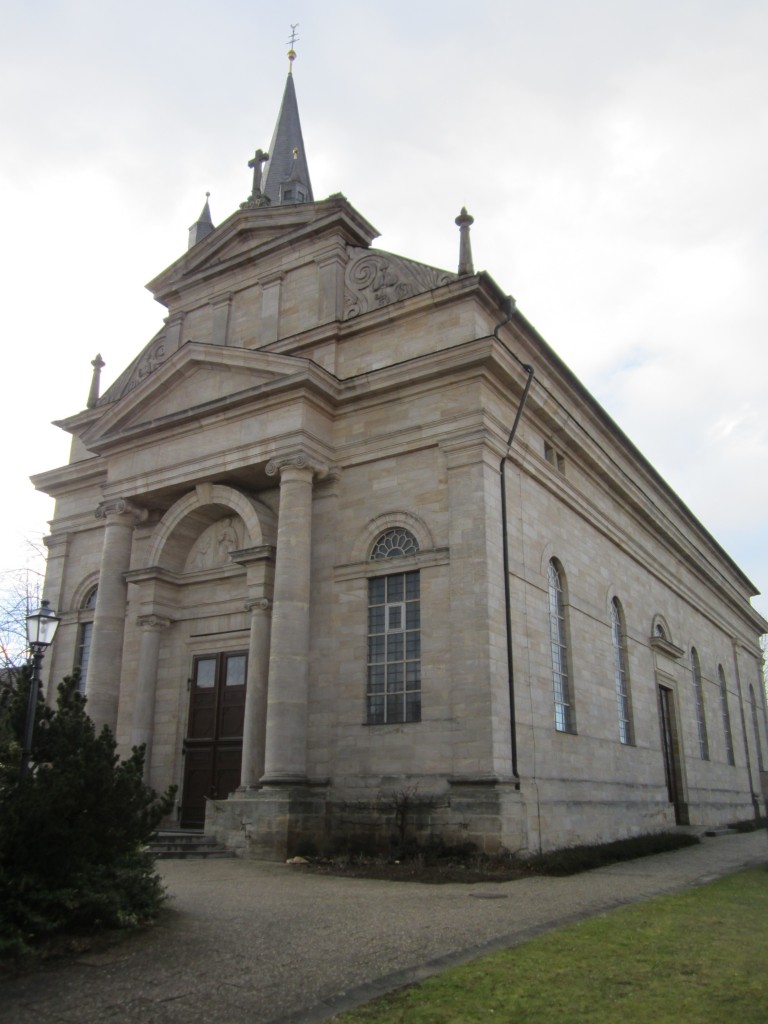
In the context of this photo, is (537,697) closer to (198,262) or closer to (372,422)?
(372,422)

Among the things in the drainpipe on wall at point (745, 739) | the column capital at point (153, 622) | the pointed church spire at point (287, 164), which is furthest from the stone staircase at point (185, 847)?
the drainpipe on wall at point (745, 739)

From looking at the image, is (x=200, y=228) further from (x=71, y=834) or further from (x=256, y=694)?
(x=71, y=834)

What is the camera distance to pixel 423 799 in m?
15.6

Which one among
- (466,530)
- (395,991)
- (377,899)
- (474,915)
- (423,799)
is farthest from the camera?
(466,530)

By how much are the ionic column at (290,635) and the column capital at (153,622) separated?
398 cm

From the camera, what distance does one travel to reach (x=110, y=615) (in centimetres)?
2019

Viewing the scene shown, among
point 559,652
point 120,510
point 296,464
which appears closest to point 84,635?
point 120,510

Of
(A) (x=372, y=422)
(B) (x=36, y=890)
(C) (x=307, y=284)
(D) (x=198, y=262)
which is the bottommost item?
(B) (x=36, y=890)

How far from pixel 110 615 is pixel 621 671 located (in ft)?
44.7

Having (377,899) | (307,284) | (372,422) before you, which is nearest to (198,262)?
(307,284)

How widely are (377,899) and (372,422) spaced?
34.9 feet

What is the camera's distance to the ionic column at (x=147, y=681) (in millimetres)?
19703

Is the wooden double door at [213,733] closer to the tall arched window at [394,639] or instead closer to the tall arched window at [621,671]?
the tall arched window at [394,639]

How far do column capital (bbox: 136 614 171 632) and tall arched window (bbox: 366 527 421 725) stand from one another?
5597 millimetres
